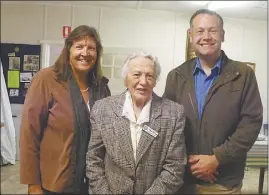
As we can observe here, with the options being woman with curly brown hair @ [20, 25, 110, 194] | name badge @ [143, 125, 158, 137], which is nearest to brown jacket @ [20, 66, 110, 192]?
woman with curly brown hair @ [20, 25, 110, 194]

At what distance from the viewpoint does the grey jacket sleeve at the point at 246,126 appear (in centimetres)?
64

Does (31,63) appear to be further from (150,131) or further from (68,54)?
(150,131)

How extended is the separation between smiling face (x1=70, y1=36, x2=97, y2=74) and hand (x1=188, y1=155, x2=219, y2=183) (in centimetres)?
29

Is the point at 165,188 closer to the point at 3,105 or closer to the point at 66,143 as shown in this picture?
the point at 66,143

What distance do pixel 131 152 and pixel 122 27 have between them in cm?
25

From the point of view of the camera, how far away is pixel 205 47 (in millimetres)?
627

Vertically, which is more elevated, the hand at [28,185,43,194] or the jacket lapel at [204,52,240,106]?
the jacket lapel at [204,52,240,106]

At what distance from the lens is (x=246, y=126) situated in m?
0.65

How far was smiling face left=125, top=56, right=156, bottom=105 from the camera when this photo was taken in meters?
0.59

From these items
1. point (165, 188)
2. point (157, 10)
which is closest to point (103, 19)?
point (157, 10)

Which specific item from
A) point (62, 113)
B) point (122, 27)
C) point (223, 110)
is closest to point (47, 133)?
point (62, 113)

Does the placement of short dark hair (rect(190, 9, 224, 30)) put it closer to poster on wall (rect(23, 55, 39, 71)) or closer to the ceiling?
the ceiling

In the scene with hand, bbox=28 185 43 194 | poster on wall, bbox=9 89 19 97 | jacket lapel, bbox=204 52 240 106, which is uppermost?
jacket lapel, bbox=204 52 240 106

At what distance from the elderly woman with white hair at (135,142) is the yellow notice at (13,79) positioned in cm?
16
